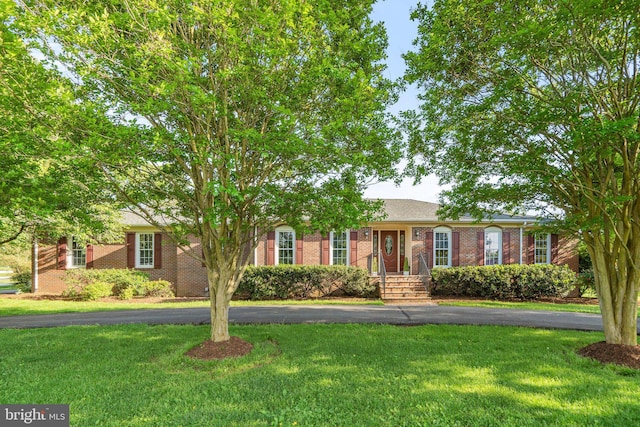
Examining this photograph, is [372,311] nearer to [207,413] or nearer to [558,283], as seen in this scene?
[207,413]

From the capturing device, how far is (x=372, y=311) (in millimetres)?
10914

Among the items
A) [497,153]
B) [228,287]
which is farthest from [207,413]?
[497,153]

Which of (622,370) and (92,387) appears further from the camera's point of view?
(622,370)

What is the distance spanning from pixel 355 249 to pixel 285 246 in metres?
3.53

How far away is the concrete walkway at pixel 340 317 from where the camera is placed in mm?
9242

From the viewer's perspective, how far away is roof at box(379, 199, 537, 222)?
16062mm

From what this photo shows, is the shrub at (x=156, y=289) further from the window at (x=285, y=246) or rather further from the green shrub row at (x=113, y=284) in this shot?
the window at (x=285, y=246)

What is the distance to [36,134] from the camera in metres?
4.62

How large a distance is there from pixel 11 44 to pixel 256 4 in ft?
10.6

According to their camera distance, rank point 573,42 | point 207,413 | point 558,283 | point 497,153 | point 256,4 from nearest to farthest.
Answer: point 207,413
point 256,4
point 573,42
point 497,153
point 558,283

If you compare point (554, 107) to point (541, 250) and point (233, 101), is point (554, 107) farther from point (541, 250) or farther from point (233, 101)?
point (541, 250)

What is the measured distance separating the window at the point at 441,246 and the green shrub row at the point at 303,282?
4.15 metres

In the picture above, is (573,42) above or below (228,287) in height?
above

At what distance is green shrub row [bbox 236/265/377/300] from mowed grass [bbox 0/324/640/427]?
6.52 meters
